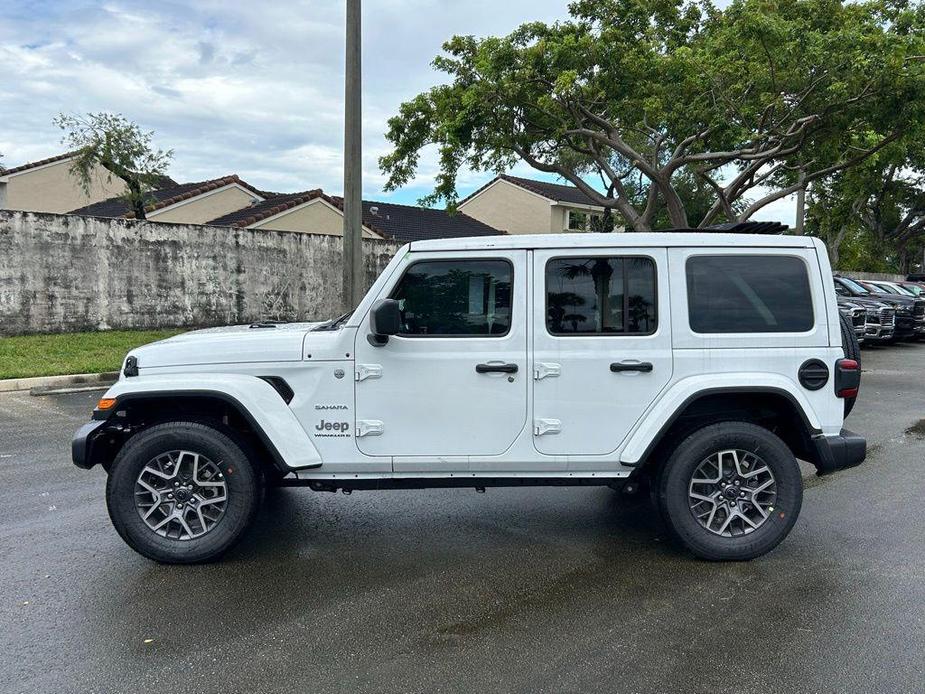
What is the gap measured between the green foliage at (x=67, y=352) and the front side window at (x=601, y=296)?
9247 mm

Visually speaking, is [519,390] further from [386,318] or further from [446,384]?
[386,318]

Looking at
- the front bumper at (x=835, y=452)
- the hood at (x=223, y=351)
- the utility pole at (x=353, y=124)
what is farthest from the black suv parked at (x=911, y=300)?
the hood at (x=223, y=351)

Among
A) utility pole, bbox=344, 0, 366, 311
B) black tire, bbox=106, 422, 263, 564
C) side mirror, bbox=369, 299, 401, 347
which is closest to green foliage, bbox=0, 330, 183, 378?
utility pole, bbox=344, 0, 366, 311

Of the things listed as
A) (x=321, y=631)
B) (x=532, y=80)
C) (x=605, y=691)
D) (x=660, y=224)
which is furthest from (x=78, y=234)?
(x=660, y=224)

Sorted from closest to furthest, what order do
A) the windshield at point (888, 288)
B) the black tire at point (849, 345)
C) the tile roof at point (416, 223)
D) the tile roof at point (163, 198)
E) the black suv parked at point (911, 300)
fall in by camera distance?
the black tire at point (849, 345) < the black suv parked at point (911, 300) < the windshield at point (888, 288) < the tile roof at point (163, 198) < the tile roof at point (416, 223)

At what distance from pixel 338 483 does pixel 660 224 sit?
35722mm

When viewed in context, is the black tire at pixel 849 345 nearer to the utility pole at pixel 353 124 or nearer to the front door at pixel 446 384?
the front door at pixel 446 384

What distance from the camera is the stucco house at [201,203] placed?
27297 millimetres

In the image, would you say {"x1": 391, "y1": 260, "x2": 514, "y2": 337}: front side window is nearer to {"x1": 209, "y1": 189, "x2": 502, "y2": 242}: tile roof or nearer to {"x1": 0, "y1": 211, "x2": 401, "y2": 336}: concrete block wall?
{"x1": 0, "y1": 211, "x2": 401, "y2": 336}: concrete block wall

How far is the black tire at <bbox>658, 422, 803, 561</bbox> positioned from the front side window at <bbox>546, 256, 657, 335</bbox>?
77 cm

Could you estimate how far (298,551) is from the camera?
14.7ft

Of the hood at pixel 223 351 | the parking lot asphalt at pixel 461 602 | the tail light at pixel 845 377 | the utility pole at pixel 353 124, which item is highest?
the utility pole at pixel 353 124

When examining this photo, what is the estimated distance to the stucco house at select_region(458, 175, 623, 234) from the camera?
3772 cm

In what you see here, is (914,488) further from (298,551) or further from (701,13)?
(701,13)
